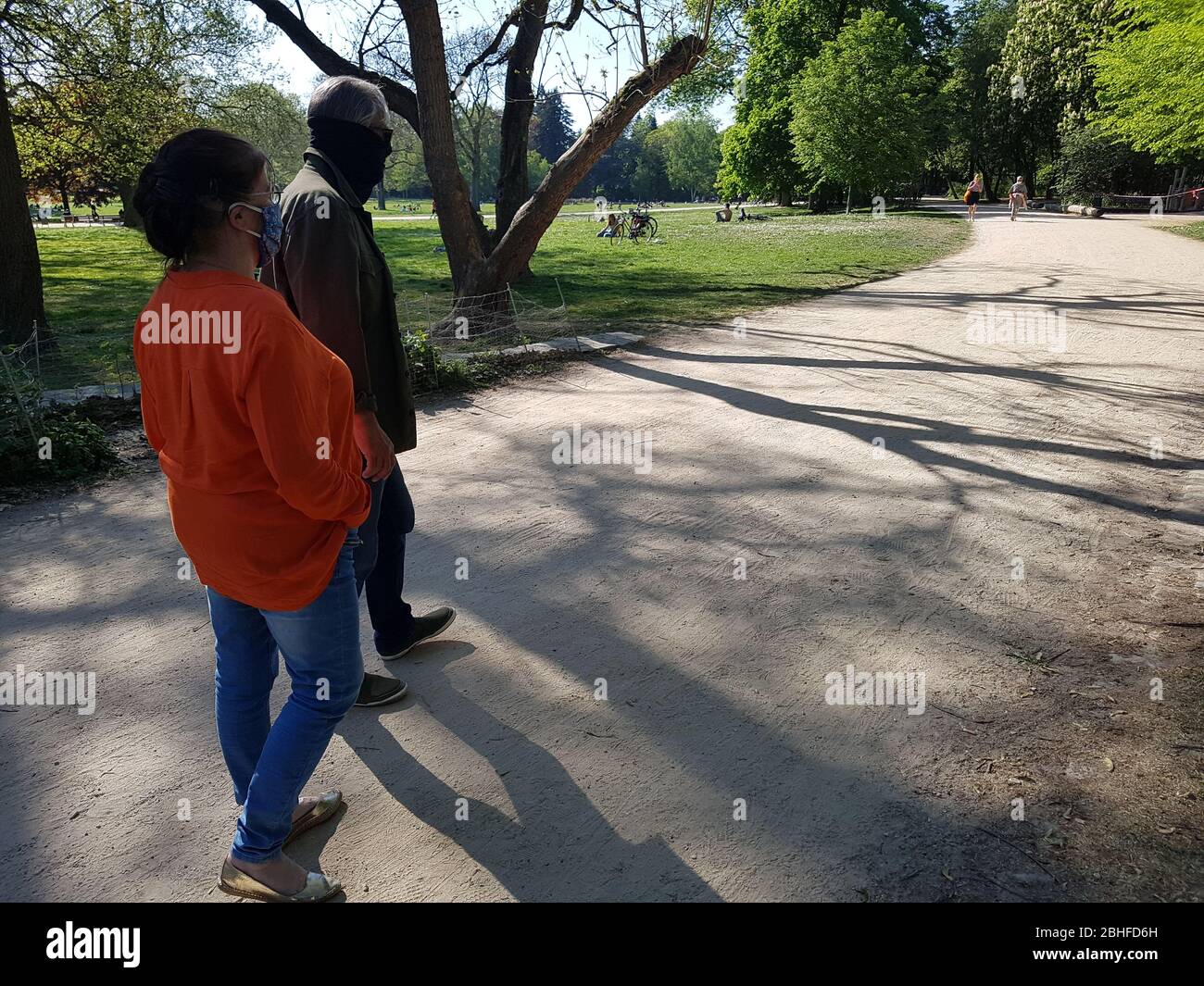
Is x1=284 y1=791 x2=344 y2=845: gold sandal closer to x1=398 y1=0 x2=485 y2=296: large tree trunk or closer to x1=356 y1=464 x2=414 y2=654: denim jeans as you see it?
x1=356 y1=464 x2=414 y2=654: denim jeans

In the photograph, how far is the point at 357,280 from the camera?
9.49 ft

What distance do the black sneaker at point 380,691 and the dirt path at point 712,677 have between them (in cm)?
7

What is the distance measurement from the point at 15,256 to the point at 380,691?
918 cm

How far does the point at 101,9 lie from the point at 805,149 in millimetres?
32036

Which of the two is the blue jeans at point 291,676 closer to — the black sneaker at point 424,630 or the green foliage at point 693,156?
the black sneaker at point 424,630

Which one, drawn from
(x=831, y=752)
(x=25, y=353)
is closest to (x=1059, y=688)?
(x=831, y=752)

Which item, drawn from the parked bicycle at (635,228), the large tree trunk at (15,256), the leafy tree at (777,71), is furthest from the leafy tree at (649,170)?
the large tree trunk at (15,256)

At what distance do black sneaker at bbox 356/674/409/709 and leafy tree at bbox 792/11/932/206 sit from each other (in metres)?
39.8

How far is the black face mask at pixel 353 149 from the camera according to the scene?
300 cm

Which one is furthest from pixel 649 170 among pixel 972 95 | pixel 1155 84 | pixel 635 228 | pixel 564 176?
pixel 564 176
